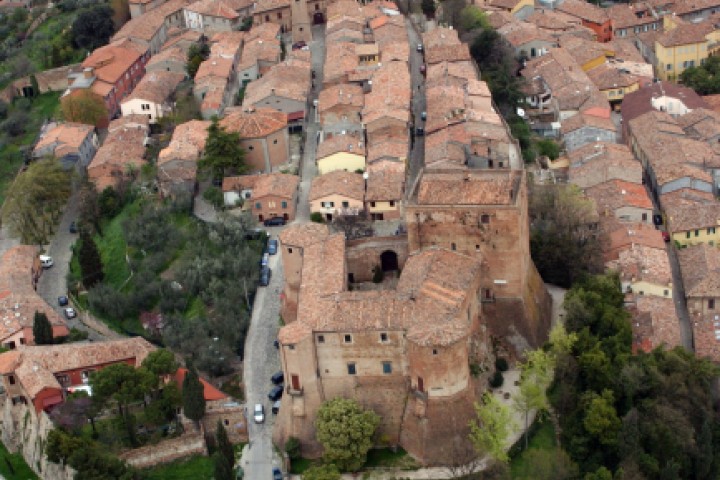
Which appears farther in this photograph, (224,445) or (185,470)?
(185,470)

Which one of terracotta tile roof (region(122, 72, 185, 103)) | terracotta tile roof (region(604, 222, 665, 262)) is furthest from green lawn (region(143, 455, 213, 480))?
terracotta tile roof (region(122, 72, 185, 103))

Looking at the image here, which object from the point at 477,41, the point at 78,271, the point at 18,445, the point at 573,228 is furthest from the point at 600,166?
the point at 18,445

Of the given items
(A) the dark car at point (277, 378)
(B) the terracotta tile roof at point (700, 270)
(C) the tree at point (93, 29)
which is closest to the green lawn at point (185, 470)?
(A) the dark car at point (277, 378)

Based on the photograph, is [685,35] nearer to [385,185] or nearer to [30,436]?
[385,185]

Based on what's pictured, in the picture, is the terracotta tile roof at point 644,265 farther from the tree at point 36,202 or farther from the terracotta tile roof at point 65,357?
the tree at point 36,202

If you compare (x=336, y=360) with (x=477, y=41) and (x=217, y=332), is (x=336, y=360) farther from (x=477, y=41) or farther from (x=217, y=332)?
(x=477, y=41)

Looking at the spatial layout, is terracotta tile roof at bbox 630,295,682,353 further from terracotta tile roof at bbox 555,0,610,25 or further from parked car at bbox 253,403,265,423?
terracotta tile roof at bbox 555,0,610,25

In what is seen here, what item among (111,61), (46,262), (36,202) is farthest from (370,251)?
(111,61)
